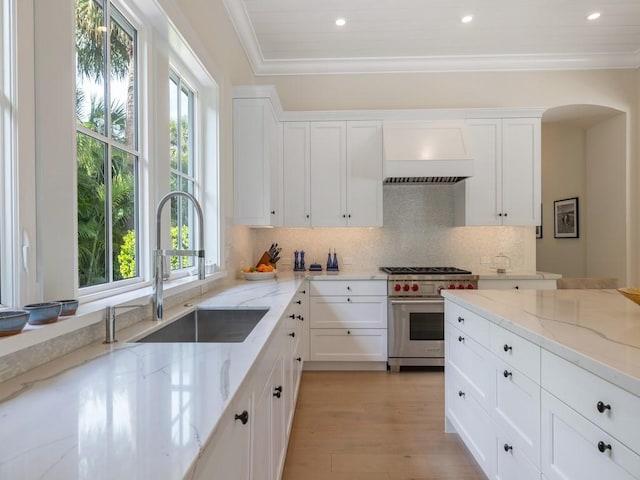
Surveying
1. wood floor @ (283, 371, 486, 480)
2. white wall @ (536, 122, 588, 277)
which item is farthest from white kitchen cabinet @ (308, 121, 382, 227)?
white wall @ (536, 122, 588, 277)

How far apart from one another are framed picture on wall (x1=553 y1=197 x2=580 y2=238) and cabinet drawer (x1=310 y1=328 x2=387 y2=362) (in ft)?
9.78

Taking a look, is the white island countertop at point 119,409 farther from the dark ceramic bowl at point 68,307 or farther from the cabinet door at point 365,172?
the cabinet door at point 365,172

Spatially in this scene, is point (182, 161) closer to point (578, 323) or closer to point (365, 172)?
point (365, 172)

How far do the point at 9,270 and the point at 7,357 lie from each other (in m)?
0.28

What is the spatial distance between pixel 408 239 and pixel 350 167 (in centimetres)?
102

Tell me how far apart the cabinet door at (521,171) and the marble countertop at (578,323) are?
5.35 ft

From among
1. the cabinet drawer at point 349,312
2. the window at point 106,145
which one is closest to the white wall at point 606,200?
the cabinet drawer at point 349,312

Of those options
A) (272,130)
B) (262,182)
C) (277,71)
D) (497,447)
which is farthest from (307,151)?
(497,447)

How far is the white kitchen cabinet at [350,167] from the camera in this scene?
3705 millimetres

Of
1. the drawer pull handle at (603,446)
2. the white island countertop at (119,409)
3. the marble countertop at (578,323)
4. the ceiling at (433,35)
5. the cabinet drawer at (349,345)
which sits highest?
the ceiling at (433,35)

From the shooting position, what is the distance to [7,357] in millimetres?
902

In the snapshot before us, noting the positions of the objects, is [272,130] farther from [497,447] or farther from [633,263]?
[633,263]

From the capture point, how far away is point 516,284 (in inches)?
134

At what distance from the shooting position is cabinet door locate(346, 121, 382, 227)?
12.1ft
